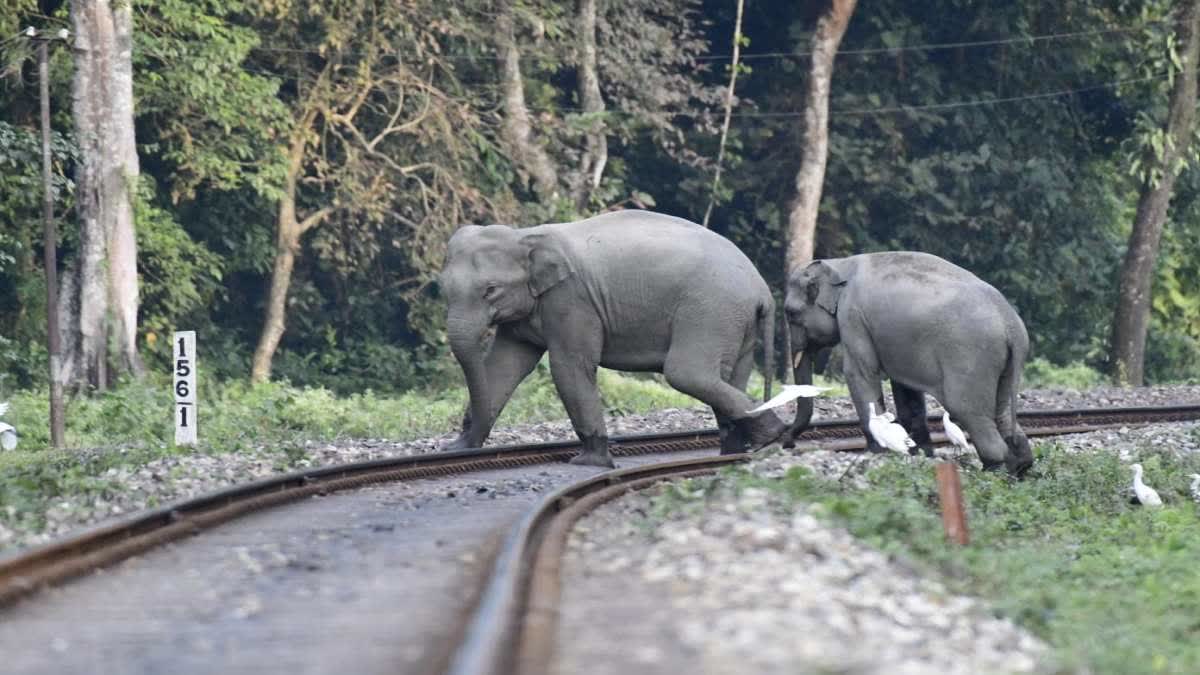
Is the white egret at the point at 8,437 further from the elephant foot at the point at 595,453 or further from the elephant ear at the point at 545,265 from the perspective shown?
the elephant foot at the point at 595,453

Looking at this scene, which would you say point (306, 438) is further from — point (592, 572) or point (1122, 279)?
point (1122, 279)

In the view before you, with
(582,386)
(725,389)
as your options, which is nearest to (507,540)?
(582,386)

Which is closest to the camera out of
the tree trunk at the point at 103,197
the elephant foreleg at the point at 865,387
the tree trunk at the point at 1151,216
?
the elephant foreleg at the point at 865,387

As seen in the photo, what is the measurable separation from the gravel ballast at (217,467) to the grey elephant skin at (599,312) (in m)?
1.27

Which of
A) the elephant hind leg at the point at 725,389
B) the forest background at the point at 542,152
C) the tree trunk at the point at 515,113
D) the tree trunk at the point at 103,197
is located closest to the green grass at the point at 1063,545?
the elephant hind leg at the point at 725,389

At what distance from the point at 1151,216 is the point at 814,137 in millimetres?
6352

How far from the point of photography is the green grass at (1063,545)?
8.90 metres

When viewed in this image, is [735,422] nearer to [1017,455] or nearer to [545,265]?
[545,265]

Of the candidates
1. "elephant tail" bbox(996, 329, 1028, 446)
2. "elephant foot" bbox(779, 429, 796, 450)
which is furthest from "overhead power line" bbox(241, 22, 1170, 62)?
"elephant tail" bbox(996, 329, 1028, 446)

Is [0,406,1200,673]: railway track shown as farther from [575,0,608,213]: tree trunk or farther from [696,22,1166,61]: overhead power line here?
[696,22,1166,61]: overhead power line

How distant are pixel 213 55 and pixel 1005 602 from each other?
83.0ft

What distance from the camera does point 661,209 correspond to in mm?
44250

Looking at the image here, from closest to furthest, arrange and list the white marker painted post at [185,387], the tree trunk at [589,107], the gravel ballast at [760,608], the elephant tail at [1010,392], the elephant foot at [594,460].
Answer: the gravel ballast at [760,608] → the elephant tail at [1010,392] → the elephant foot at [594,460] → the white marker painted post at [185,387] → the tree trunk at [589,107]

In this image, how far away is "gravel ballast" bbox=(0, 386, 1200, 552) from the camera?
1164 centimetres
